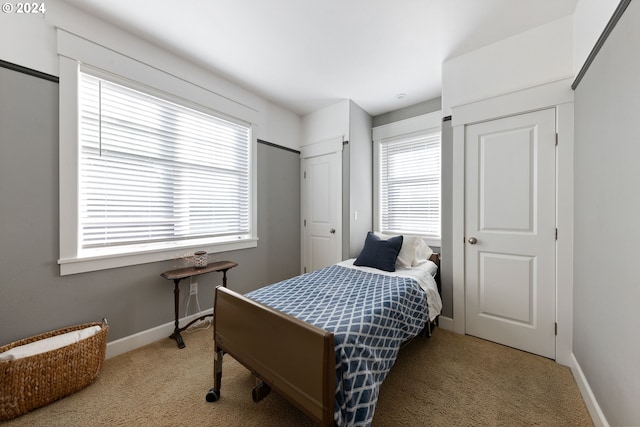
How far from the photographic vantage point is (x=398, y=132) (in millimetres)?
3324

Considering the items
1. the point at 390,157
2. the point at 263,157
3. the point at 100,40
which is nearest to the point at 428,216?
the point at 390,157

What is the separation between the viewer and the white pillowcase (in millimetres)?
2562

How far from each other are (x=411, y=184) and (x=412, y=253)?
1.07 m

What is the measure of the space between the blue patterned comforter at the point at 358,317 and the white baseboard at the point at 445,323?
2.06 ft

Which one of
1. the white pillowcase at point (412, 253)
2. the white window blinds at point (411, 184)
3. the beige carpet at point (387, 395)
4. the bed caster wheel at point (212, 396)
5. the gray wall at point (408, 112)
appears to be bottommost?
the beige carpet at point (387, 395)

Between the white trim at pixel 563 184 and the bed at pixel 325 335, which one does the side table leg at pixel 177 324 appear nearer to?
the bed at pixel 325 335

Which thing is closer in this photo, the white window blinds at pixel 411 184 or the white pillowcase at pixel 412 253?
the white pillowcase at pixel 412 253

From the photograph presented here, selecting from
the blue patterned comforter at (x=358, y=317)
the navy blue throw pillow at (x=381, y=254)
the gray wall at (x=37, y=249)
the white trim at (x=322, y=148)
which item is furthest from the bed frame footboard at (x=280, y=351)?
the white trim at (x=322, y=148)

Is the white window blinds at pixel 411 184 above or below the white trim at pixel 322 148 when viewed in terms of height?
below

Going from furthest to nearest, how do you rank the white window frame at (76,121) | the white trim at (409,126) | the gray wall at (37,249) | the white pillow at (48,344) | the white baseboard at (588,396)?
the white trim at (409,126), the white window frame at (76,121), the gray wall at (37,249), the white pillow at (48,344), the white baseboard at (588,396)

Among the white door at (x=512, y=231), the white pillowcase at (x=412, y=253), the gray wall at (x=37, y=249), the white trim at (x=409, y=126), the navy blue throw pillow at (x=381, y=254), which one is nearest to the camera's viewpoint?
the gray wall at (x=37, y=249)

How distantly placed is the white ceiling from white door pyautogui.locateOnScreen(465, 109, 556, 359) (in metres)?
0.78

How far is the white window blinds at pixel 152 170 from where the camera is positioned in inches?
75.8

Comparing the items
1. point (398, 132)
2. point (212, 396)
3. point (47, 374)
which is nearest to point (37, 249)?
point (47, 374)
